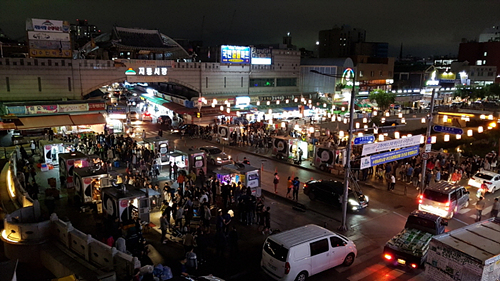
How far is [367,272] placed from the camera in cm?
1268

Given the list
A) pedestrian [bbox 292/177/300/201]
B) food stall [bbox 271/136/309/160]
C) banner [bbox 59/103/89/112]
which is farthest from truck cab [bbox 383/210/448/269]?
banner [bbox 59/103/89/112]

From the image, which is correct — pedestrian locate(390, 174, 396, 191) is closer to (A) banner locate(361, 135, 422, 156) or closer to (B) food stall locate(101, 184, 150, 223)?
(A) banner locate(361, 135, 422, 156)

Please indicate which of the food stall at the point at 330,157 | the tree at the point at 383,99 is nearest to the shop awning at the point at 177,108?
the food stall at the point at 330,157

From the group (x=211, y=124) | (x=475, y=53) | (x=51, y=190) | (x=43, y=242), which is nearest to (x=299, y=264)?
(x=43, y=242)

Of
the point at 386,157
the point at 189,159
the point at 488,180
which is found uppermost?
the point at 386,157

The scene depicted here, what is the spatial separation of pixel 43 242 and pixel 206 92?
34616 millimetres

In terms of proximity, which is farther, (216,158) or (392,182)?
(216,158)

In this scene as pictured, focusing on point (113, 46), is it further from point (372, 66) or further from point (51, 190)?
point (372, 66)

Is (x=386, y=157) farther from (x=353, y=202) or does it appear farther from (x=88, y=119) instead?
(x=88, y=119)

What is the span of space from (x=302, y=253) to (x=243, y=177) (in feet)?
29.2

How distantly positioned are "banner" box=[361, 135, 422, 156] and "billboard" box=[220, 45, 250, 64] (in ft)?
103

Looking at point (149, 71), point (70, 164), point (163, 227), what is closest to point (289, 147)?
point (70, 164)

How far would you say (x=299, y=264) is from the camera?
11367mm

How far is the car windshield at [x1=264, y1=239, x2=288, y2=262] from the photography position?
11.1 metres
